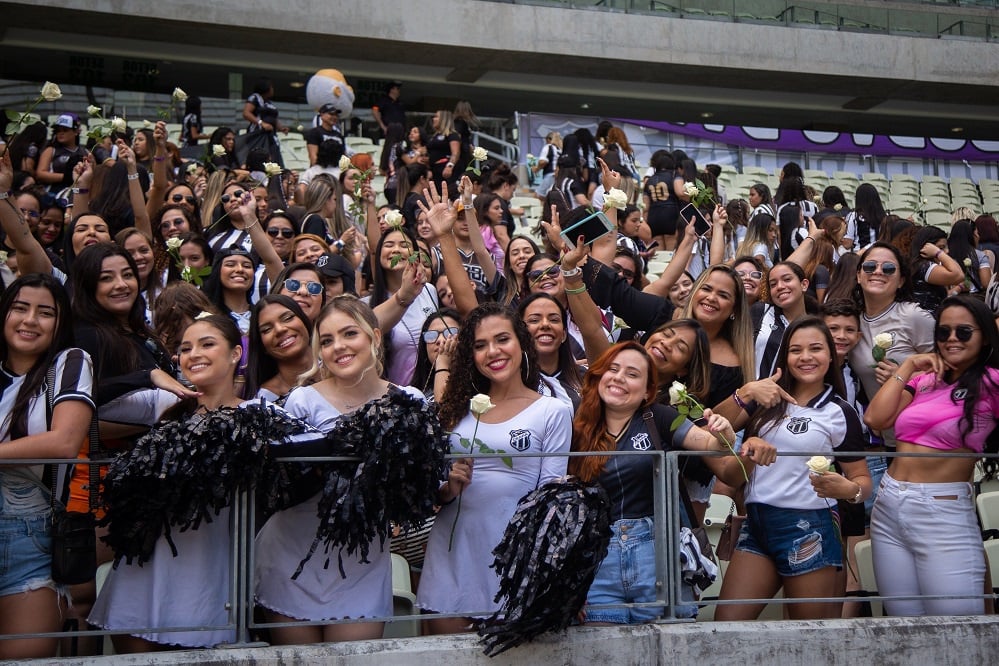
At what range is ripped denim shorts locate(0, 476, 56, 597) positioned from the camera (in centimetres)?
396

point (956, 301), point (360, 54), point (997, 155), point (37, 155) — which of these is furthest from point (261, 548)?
point (997, 155)

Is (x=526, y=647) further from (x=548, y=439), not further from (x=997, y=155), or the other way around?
(x=997, y=155)

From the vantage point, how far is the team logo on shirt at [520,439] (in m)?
4.45

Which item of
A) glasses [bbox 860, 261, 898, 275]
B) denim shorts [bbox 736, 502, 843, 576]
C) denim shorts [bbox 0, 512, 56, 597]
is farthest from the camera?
glasses [bbox 860, 261, 898, 275]

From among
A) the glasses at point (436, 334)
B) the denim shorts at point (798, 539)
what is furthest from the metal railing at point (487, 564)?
the glasses at point (436, 334)

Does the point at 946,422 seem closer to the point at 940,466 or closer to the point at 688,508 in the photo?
the point at 940,466

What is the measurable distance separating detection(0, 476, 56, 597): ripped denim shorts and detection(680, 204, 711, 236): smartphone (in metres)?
4.37

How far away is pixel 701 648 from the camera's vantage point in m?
4.49

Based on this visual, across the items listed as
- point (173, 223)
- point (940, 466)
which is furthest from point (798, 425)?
point (173, 223)

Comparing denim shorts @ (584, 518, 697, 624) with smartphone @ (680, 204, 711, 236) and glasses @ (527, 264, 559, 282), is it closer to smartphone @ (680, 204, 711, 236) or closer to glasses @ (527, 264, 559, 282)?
glasses @ (527, 264, 559, 282)

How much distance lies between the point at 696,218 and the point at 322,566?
13.2ft

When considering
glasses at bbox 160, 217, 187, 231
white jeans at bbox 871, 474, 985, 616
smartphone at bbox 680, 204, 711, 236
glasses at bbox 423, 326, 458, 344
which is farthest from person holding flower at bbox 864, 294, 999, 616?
glasses at bbox 160, 217, 187, 231

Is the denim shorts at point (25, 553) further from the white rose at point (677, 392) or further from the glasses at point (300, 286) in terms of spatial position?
the white rose at point (677, 392)

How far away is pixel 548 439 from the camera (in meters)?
4.50
